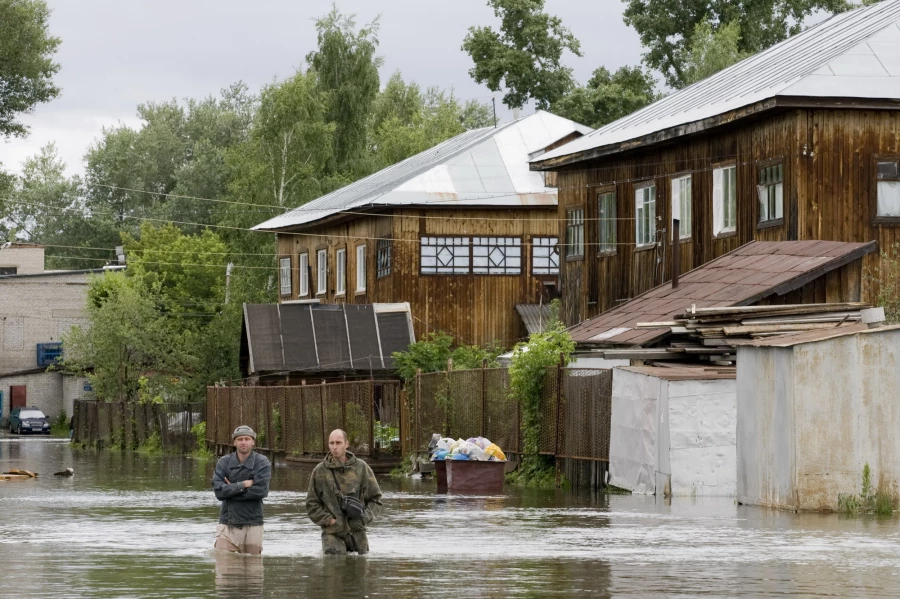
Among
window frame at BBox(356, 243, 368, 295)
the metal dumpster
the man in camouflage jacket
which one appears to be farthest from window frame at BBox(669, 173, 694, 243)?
the man in camouflage jacket

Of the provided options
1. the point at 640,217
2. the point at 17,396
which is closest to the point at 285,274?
the point at 640,217

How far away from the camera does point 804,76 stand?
30047 mm

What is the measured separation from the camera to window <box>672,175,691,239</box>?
3472 cm

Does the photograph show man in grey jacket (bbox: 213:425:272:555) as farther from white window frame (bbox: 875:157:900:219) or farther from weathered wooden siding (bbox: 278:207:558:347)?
weathered wooden siding (bbox: 278:207:558:347)

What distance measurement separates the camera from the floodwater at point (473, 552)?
12.6m

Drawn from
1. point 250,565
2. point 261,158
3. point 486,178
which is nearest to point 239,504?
point 250,565

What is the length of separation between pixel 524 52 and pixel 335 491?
63303mm

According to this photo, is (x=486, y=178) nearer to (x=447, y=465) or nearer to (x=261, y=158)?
(x=261, y=158)

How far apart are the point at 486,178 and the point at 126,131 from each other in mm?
71522

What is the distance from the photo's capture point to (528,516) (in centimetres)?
2091

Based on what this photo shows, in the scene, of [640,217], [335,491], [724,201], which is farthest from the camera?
[640,217]

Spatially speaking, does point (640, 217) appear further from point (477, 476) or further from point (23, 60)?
point (23, 60)

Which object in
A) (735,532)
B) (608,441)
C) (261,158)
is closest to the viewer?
(735,532)

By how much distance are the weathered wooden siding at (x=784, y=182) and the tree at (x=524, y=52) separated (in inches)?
1545
